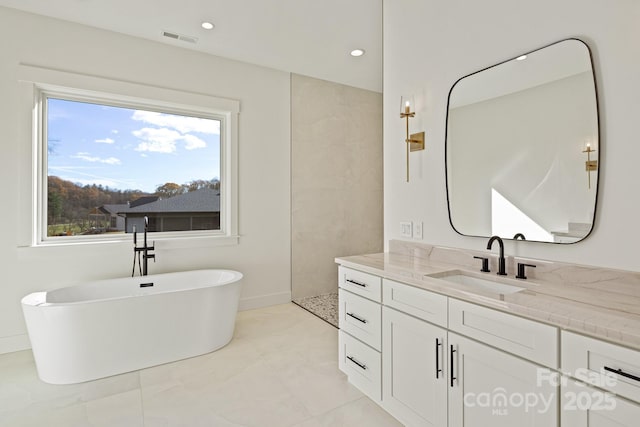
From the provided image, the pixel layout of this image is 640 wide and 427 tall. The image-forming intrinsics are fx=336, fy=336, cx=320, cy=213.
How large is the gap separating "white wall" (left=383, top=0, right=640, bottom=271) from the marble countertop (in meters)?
0.08

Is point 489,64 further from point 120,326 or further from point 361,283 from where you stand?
point 120,326

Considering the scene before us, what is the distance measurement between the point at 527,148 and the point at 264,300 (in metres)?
3.16

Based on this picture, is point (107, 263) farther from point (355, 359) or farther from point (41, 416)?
point (355, 359)

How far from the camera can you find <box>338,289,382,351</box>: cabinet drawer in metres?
1.98

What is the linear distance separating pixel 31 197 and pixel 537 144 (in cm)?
378

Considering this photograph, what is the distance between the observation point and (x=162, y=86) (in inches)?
134

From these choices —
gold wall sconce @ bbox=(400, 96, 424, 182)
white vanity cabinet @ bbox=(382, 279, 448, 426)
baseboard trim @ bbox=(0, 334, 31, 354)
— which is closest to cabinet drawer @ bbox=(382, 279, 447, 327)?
white vanity cabinet @ bbox=(382, 279, 448, 426)

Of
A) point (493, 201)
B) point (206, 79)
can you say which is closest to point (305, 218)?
point (206, 79)

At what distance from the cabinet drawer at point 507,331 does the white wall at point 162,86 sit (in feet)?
9.18

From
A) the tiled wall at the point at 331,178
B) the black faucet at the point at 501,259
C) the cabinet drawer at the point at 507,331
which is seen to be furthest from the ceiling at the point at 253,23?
the cabinet drawer at the point at 507,331

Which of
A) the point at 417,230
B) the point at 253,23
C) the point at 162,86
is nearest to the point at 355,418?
the point at 417,230

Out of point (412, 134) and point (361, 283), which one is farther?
point (412, 134)

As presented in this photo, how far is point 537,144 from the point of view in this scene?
1720 millimetres

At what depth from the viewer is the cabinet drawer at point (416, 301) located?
1576 millimetres
